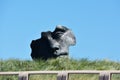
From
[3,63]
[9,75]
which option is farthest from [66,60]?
[9,75]

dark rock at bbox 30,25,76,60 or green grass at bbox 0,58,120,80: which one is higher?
dark rock at bbox 30,25,76,60

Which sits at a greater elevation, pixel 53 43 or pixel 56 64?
pixel 53 43

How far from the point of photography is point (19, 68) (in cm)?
1589

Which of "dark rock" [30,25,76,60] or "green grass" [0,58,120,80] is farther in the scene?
"dark rock" [30,25,76,60]

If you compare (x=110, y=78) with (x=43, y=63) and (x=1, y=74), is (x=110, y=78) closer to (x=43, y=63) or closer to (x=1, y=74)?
(x=1, y=74)

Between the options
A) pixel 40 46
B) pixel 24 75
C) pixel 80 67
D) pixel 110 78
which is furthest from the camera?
pixel 40 46

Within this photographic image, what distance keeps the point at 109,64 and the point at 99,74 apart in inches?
213

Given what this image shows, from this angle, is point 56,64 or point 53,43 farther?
point 53,43

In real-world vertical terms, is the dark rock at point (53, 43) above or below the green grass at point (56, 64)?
above

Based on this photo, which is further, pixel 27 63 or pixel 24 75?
pixel 27 63

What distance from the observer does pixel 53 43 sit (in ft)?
55.6

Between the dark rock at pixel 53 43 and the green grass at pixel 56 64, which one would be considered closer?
the green grass at pixel 56 64

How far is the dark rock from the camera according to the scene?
16.8 m

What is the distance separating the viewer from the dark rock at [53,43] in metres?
16.8
